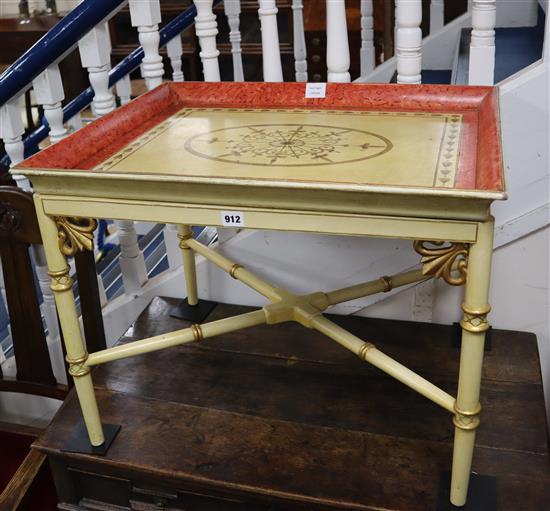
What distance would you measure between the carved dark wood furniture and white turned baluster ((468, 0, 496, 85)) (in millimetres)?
679

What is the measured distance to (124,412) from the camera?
1646 mm

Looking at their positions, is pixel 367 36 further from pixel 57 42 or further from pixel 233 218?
pixel 233 218

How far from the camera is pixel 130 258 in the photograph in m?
2.10

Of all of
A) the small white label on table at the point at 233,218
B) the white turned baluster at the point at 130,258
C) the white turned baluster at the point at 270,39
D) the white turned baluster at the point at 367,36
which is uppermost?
the white turned baluster at the point at 270,39

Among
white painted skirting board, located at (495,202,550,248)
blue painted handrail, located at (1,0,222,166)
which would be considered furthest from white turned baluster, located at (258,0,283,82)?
blue painted handrail, located at (1,0,222,166)

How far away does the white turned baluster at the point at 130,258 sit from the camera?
209 centimetres

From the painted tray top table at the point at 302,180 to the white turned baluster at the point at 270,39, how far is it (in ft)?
0.43

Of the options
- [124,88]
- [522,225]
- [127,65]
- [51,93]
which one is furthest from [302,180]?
[124,88]

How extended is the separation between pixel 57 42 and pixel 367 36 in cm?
171

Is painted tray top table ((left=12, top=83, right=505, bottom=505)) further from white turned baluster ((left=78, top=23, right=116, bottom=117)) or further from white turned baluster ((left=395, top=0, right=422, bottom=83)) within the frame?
white turned baluster ((left=78, top=23, right=116, bottom=117))

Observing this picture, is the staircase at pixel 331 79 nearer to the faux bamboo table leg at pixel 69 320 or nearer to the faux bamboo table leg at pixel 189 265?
the faux bamboo table leg at pixel 189 265

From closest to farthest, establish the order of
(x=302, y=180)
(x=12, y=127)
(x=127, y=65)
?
(x=302, y=180) < (x=12, y=127) < (x=127, y=65)

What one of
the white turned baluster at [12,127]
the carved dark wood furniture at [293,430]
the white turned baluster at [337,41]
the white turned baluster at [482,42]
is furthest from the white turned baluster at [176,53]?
the white turned baluster at [482,42]

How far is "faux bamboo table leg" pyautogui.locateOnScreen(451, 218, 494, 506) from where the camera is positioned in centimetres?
109
